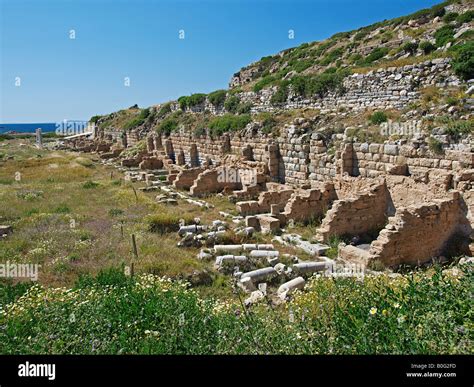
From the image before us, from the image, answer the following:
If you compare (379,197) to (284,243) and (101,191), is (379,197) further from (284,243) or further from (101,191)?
(101,191)

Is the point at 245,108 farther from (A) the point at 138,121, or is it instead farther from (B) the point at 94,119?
(B) the point at 94,119

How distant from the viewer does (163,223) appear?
1195cm

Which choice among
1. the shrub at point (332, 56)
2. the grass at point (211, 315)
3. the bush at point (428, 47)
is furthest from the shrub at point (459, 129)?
the shrub at point (332, 56)

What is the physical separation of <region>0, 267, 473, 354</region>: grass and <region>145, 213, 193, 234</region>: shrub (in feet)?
19.7

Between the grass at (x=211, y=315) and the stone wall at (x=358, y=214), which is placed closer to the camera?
the grass at (x=211, y=315)

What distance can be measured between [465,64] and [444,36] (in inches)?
464

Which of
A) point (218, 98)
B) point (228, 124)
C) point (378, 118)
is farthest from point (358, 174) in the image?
point (218, 98)

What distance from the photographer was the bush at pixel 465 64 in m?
13.3

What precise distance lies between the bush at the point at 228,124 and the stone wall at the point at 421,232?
41.7ft

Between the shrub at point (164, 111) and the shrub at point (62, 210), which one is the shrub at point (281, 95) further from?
the shrub at point (164, 111)

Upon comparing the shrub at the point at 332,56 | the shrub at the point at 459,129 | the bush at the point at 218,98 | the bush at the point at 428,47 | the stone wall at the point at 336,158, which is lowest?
the stone wall at the point at 336,158

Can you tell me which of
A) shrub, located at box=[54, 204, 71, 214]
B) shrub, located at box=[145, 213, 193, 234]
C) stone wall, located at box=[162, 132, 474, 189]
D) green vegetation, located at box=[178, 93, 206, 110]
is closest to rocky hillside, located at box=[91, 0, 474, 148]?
green vegetation, located at box=[178, 93, 206, 110]

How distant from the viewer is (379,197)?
11227 millimetres
